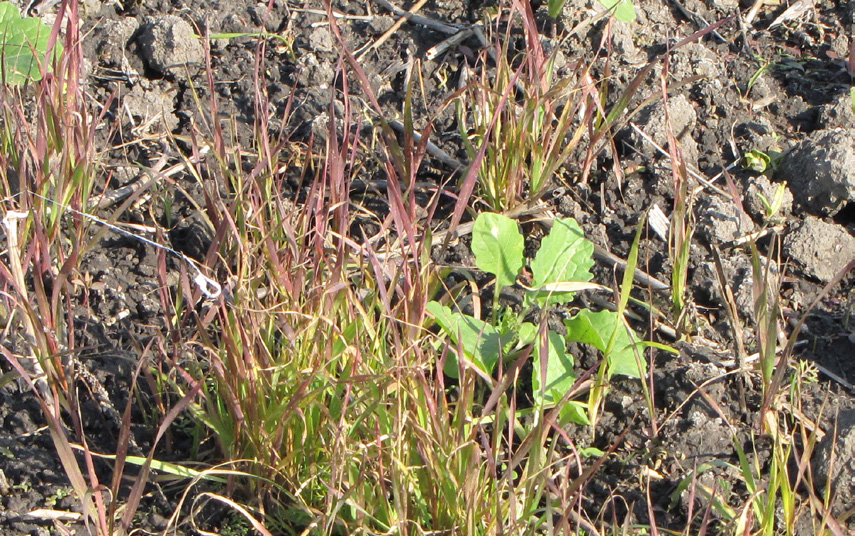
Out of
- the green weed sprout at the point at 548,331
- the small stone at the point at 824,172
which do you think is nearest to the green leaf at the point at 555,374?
the green weed sprout at the point at 548,331

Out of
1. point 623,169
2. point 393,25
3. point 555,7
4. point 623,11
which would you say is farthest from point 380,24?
point 623,169

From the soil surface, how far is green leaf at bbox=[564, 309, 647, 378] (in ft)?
0.32

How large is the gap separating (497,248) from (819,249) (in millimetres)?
721

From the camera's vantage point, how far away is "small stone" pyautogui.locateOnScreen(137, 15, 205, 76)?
2.13 metres

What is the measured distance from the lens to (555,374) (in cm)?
146

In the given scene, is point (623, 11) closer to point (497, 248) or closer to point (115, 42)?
point (497, 248)

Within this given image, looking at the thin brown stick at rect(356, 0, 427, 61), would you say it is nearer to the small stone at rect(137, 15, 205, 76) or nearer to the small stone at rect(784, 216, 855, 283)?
the small stone at rect(137, 15, 205, 76)

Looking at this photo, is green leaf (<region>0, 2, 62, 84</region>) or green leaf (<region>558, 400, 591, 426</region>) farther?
green leaf (<region>0, 2, 62, 84</region>)

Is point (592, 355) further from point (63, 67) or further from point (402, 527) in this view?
point (63, 67)

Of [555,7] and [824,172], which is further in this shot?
[555,7]

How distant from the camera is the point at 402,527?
1152 mm

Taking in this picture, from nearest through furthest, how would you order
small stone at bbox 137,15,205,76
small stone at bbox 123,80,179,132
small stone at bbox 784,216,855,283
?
small stone at bbox 784,216,855,283
small stone at bbox 123,80,179,132
small stone at bbox 137,15,205,76

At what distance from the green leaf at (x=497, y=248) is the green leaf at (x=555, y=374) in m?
0.15

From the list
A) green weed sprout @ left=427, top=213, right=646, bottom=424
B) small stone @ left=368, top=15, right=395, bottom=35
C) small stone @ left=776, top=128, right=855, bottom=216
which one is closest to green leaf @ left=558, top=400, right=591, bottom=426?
green weed sprout @ left=427, top=213, right=646, bottom=424
